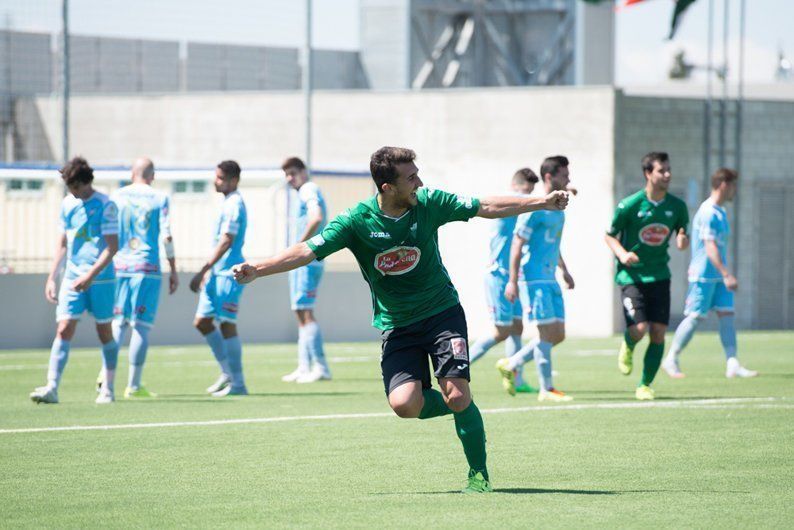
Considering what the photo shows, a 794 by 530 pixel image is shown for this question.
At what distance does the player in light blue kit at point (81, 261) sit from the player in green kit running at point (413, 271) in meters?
5.40

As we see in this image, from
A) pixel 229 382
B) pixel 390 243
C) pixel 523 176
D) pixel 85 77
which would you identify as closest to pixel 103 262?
A: pixel 229 382

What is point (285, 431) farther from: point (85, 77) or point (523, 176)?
point (85, 77)

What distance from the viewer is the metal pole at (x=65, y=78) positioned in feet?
68.4

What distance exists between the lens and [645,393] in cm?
1330

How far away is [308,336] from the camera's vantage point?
53.1 feet

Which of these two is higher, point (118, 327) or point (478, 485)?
point (118, 327)

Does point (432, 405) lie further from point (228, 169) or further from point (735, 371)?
point (735, 371)

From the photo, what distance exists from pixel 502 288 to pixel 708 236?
3433mm

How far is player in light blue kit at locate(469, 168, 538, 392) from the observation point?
14.4m

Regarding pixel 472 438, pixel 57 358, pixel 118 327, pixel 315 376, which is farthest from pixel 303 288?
pixel 472 438

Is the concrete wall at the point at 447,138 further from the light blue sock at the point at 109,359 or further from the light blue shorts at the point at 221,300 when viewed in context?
the light blue sock at the point at 109,359

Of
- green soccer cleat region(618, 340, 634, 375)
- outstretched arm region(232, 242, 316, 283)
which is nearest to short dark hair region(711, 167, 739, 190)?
green soccer cleat region(618, 340, 634, 375)

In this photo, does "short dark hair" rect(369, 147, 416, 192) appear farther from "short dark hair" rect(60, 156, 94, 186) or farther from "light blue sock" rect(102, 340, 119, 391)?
"light blue sock" rect(102, 340, 119, 391)

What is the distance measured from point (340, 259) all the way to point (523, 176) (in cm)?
1219
